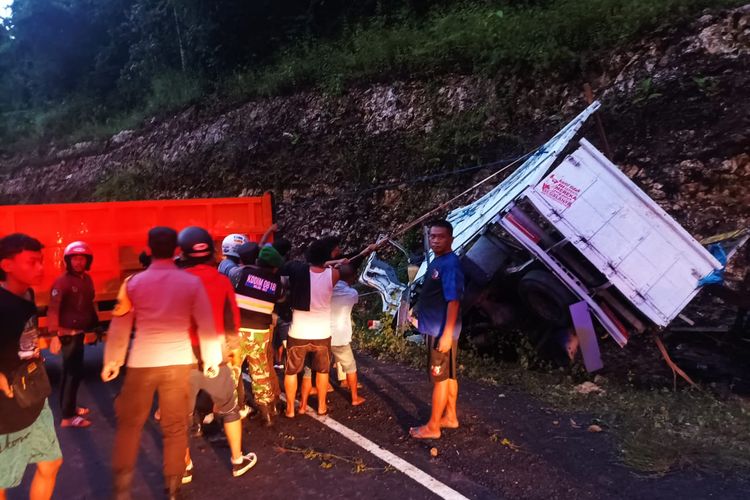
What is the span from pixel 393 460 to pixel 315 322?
4.42ft

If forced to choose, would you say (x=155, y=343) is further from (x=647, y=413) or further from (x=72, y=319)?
(x=647, y=413)

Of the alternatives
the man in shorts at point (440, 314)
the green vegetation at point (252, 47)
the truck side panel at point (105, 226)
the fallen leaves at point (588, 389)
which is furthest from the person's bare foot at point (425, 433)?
the green vegetation at point (252, 47)

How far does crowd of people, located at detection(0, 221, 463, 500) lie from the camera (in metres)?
2.81

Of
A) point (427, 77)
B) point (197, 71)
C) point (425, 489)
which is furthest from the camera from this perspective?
point (197, 71)

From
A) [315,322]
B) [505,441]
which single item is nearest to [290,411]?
[315,322]

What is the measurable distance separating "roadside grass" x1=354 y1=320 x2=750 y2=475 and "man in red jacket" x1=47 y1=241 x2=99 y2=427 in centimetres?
358

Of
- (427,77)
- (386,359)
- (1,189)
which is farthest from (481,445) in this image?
(1,189)

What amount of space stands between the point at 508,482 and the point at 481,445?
23.8 inches

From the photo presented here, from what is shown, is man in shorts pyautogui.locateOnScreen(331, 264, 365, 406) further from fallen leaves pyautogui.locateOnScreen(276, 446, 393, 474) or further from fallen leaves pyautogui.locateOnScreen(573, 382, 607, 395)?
fallen leaves pyautogui.locateOnScreen(573, 382, 607, 395)

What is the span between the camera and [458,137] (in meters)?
10.4

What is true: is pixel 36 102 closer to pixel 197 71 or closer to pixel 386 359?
pixel 197 71

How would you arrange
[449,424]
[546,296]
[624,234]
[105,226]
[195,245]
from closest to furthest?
1. [195,245]
2. [449,424]
3. [624,234]
4. [546,296]
5. [105,226]

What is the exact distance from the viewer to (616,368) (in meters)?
6.35

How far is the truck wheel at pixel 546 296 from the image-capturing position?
5863mm
